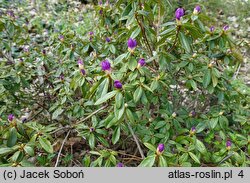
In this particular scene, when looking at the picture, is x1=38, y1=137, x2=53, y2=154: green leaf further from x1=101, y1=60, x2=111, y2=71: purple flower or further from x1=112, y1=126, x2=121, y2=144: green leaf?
x1=101, y1=60, x2=111, y2=71: purple flower

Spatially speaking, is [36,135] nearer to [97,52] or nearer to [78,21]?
[97,52]

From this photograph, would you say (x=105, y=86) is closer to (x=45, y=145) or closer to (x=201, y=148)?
(x=45, y=145)

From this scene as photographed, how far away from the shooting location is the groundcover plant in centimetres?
137

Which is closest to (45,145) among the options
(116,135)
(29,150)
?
(29,150)

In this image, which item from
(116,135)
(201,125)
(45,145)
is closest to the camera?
(45,145)

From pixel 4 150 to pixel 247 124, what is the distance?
1.47m

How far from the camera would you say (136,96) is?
1327mm

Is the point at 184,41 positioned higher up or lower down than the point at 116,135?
higher up

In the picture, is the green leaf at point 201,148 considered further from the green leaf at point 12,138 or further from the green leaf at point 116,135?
the green leaf at point 12,138

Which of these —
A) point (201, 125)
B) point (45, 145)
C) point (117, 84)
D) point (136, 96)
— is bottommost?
point (201, 125)

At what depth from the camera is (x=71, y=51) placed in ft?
6.52

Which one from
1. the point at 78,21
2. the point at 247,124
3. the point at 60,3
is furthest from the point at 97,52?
the point at 60,3

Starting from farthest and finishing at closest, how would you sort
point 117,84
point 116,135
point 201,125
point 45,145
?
point 201,125
point 116,135
point 45,145
point 117,84

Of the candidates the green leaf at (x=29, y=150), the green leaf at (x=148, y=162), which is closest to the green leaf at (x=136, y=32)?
the green leaf at (x=148, y=162)
